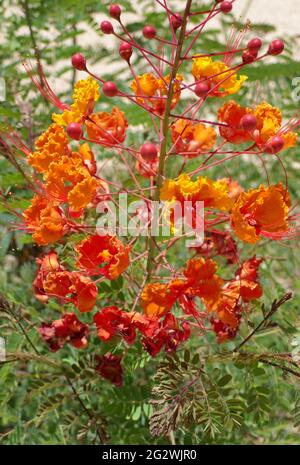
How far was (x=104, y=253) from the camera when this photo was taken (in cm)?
120

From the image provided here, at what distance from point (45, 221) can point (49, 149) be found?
0.12 meters

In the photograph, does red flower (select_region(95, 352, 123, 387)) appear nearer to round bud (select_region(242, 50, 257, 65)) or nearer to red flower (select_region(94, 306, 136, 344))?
red flower (select_region(94, 306, 136, 344))

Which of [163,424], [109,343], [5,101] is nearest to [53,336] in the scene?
[109,343]

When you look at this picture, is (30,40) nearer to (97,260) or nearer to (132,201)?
(132,201)

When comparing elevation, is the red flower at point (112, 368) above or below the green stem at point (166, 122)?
below

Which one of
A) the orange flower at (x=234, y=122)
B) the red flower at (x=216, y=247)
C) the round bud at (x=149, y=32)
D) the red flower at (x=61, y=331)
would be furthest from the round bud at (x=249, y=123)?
the red flower at (x=61, y=331)

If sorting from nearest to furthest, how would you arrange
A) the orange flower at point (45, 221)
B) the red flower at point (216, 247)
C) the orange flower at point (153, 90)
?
1. the orange flower at point (45, 221)
2. the orange flower at point (153, 90)
3. the red flower at point (216, 247)

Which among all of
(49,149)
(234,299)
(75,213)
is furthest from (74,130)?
(234,299)

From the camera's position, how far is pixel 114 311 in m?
1.24

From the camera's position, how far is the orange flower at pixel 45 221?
1225mm

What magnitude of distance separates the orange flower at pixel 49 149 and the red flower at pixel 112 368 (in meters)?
0.39

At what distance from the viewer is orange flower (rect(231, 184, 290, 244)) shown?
3.81 ft

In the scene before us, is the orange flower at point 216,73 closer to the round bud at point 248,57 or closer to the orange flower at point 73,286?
the round bud at point 248,57

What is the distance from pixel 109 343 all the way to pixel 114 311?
0.34ft
